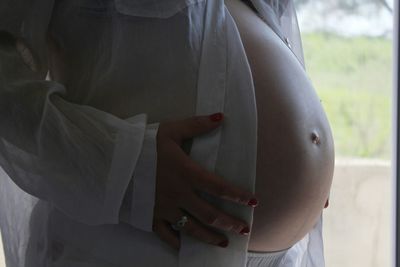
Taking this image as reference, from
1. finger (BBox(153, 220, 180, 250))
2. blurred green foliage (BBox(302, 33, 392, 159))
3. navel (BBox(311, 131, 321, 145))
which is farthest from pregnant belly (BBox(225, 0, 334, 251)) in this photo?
blurred green foliage (BBox(302, 33, 392, 159))

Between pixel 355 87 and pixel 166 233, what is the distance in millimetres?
1039

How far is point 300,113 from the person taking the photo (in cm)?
84

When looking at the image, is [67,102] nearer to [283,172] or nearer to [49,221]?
Result: [49,221]

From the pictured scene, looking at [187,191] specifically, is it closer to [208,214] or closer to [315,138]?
[208,214]

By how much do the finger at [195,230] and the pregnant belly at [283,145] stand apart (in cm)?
7

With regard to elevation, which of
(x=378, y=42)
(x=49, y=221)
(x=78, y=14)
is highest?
(x=78, y=14)

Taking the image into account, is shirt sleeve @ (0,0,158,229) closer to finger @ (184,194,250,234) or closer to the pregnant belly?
finger @ (184,194,250,234)

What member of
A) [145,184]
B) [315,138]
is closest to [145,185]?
[145,184]

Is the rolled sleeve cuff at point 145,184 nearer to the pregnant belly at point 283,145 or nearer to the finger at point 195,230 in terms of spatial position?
the finger at point 195,230

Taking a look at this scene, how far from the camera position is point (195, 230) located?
717mm

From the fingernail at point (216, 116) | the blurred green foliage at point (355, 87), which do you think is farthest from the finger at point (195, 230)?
the blurred green foliage at point (355, 87)

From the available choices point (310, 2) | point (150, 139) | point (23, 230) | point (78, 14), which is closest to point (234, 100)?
point (150, 139)

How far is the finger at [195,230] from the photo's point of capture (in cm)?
72

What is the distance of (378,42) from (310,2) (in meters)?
0.20
